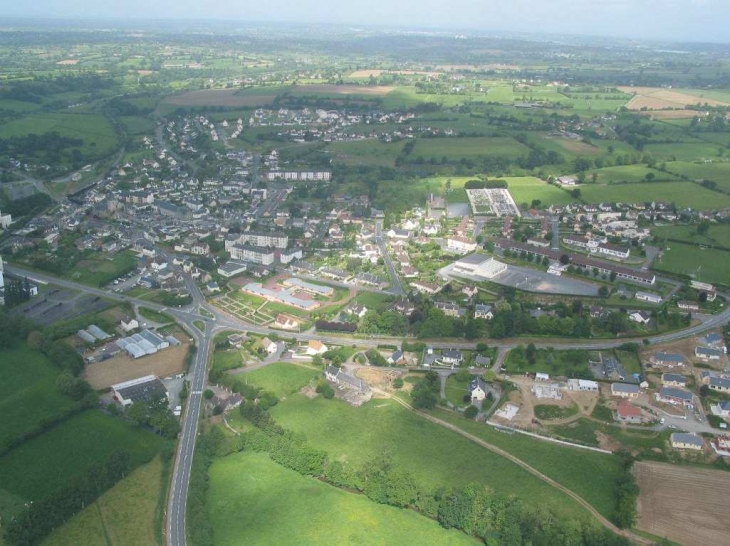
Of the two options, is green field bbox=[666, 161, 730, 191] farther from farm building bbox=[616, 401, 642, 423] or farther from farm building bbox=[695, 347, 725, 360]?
farm building bbox=[616, 401, 642, 423]

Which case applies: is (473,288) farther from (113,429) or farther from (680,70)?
(680,70)

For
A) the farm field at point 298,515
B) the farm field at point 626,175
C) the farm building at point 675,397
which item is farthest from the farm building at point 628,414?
the farm field at point 626,175

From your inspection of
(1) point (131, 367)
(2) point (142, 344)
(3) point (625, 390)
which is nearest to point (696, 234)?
(3) point (625, 390)

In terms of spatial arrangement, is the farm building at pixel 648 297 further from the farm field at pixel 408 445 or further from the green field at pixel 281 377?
the green field at pixel 281 377

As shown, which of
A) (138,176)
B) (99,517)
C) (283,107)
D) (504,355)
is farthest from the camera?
(283,107)

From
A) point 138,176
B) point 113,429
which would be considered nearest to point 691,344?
point 113,429
